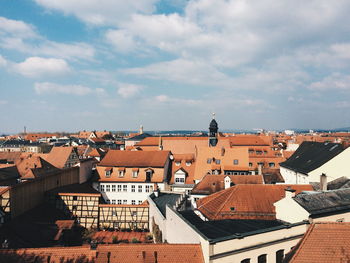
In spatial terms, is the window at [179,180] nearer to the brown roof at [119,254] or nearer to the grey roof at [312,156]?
the grey roof at [312,156]

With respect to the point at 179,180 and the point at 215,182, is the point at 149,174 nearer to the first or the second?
the point at 179,180

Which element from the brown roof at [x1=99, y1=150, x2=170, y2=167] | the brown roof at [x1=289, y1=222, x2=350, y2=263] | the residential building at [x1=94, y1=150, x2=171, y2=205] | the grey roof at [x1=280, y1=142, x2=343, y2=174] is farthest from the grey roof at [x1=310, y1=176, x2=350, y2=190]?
the brown roof at [x1=99, y1=150, x2=170, y2=167]

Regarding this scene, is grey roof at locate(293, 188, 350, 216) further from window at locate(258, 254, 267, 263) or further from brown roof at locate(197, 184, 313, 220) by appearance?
brown roof at locate(197, 184, 313, 220)

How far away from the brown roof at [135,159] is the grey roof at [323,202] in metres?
27.2

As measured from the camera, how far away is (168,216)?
73.7 ft

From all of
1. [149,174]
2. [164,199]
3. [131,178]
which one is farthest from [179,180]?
[164,199]

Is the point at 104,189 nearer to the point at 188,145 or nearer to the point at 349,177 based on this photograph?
the point at 188,145

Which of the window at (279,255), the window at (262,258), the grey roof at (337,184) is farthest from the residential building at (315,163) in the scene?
the window at (262,258)

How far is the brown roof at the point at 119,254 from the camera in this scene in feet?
51.2

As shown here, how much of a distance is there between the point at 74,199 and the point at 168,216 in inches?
688

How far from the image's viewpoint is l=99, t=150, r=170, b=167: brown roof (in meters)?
45.8

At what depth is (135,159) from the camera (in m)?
Answer: 47.2

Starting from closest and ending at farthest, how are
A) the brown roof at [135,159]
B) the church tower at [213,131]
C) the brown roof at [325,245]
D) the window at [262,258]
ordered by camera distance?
the brown roof at [325,245]
the window at [262,258]
the brown roof at [135,159]
the church tower at [213,131]

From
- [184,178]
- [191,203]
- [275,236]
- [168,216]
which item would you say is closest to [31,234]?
[168,216]
